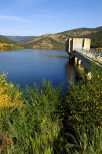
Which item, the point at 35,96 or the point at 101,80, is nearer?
the point at 101,80

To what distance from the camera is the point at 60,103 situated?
10594 mm

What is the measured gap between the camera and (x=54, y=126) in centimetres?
791

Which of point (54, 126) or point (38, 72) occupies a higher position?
point (54, 126)

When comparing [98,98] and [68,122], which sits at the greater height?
[98,98]

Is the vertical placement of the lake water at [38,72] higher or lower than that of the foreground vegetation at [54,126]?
lower

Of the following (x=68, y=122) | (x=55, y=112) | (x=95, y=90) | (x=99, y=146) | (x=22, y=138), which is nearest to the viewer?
(x=99, y=146)

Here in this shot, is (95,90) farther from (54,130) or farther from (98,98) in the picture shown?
(54,130)

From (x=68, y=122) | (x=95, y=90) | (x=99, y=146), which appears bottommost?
(x=68, y=122)

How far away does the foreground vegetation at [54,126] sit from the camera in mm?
5988

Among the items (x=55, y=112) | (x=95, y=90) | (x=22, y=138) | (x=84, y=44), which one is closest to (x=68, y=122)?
(x=55, y=112)

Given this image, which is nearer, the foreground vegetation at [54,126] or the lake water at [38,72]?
the foreground vegetation at [54,126]

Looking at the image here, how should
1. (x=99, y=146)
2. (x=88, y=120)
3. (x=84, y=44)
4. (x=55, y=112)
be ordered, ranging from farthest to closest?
(x=84, y=44) → (x=55, y=112) → (x=88, y=120) → (x=99, y=146)

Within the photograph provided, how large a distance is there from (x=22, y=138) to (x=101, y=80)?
4.92 m

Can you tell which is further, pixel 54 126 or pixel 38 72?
pixel 38 72
